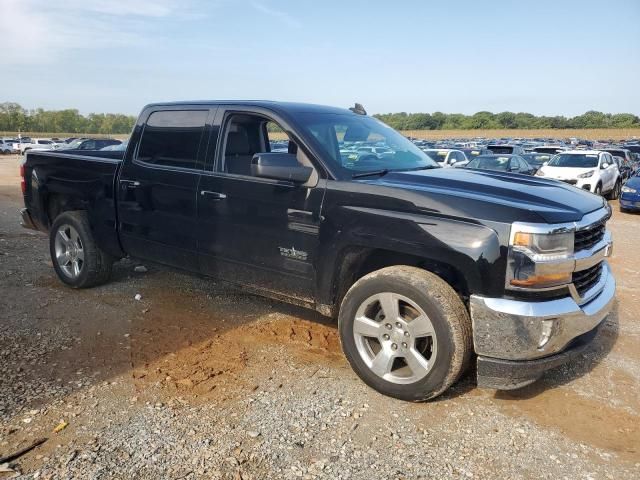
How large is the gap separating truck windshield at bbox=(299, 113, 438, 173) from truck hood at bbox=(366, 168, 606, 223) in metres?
0.29

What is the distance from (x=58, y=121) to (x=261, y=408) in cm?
12233

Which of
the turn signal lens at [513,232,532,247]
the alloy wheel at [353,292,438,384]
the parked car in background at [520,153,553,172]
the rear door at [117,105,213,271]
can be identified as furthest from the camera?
the parked car in background at [520,153,553,172]

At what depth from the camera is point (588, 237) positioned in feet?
10.5

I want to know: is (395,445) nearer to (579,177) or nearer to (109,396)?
(109,396)

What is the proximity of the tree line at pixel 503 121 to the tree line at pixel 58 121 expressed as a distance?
208ft

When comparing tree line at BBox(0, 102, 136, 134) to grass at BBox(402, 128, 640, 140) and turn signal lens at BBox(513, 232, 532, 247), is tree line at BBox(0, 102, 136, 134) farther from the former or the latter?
turn signal lens at BBox(513, 232, 532, 247)

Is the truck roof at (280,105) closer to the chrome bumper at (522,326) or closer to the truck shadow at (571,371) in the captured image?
the chrome bumper at (522,326)

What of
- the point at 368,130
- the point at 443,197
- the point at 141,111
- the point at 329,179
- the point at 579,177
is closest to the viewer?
the point at 443,197

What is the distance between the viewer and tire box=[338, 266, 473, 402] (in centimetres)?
305

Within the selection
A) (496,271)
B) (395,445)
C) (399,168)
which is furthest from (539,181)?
(395,445)

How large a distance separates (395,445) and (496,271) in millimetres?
1149

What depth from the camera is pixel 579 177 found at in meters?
15.6

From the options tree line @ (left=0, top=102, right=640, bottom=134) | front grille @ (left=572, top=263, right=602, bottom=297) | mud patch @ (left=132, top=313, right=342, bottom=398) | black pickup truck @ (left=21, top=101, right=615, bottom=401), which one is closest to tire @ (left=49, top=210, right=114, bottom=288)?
black pickup truck @ (left=21, top=101, right=615, bottom=401)

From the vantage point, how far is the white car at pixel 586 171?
1549 cm
